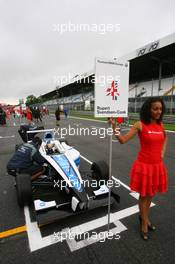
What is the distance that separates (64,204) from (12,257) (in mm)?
880

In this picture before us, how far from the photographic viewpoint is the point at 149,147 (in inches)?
88.0

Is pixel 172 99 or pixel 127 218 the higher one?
pixel 172 99

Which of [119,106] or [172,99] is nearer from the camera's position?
[119,106]

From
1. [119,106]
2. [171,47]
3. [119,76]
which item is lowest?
[119,106]

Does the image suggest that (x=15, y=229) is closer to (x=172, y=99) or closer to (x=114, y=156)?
(x=114, y=156)

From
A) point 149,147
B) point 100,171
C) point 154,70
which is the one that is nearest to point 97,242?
point 149,147

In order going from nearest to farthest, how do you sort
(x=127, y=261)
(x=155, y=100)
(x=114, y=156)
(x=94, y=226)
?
1. (x=127, y=261)
2. (x=155, y=100)
3. (x=94, y=226)
4. (x=114, y=156)

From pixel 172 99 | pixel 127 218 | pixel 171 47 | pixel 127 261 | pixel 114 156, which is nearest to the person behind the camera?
pixel 127 261

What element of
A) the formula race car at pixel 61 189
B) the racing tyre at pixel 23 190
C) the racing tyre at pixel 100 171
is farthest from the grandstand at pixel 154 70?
the racing tyre at pixel 23 190

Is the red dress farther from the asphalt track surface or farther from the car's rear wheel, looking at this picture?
the car's rear wheel

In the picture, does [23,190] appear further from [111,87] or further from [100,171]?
[111,87]

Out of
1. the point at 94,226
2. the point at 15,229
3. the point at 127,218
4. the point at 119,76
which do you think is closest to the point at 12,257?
the point at 15,229

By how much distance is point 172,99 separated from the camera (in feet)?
54.2

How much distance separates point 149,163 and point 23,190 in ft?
6.45
